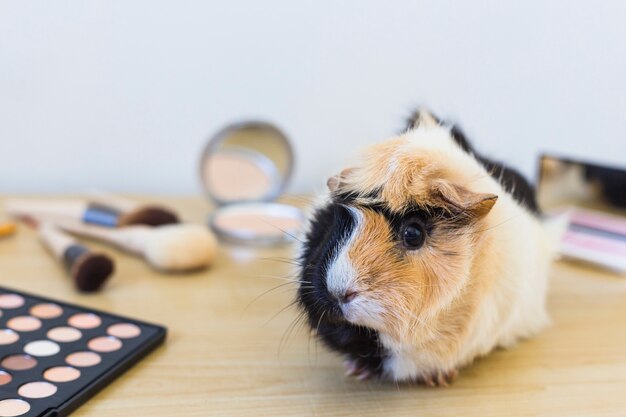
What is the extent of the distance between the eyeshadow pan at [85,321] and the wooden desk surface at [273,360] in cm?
6

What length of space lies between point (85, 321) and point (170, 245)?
207 millimetres

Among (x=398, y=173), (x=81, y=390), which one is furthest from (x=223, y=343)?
(x=398, y=173)

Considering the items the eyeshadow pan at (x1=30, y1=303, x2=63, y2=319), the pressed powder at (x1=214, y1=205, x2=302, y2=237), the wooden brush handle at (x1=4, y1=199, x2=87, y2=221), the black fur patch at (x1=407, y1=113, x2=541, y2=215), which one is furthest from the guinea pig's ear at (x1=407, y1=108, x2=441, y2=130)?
the wooden brush handle at (x1=4, y1=199, x2=87, y2=221)

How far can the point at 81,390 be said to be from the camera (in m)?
0.66

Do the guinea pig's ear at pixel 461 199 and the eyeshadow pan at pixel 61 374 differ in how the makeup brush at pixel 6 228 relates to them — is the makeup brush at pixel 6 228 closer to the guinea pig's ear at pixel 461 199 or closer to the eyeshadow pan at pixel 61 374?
the eyeshadow pan at pixel 61 374

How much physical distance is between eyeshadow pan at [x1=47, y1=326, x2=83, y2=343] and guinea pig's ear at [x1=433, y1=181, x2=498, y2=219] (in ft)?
1.42

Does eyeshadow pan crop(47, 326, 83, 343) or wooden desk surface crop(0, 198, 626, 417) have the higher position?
eyeshadow pan crop(47, 326, 83, 343)

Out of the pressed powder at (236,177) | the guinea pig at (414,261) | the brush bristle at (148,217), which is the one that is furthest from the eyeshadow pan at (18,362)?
the pressed powder at (236,177)

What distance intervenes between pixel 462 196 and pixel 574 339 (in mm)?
364

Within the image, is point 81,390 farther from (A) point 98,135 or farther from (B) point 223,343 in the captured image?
(A) point 98,135

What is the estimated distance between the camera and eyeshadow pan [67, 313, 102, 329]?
2.59ft

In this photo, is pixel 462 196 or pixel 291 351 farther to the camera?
pixel 291 351

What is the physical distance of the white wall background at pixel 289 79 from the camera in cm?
120

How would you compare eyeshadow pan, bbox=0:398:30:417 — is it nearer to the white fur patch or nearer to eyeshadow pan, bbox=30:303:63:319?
eyeshadow pan, bbox=30:303:63:319
